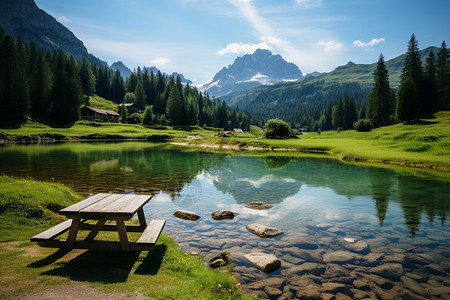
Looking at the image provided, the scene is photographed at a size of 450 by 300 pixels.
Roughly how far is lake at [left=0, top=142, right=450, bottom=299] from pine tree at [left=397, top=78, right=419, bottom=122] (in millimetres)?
64035

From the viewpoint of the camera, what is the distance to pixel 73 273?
6609 mm

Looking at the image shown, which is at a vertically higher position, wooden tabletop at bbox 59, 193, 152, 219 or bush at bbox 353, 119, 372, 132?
bush at bbox 353, 119, 372, 132

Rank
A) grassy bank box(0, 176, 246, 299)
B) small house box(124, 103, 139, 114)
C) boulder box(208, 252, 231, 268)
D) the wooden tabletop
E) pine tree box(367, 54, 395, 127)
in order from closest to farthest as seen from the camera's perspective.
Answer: grassy bank box(0, 176, 246, 299) → the wooden tabletop → boulder box(208, 252, 231, 268) → pine tree box(367, 54, 395, 127) → small house box(124, 103, 139, 114)

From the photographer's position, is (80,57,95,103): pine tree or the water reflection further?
(80,57,95,103): pine tree

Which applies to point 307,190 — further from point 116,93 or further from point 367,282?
point 116,93

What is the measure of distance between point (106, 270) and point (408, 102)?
305 feet

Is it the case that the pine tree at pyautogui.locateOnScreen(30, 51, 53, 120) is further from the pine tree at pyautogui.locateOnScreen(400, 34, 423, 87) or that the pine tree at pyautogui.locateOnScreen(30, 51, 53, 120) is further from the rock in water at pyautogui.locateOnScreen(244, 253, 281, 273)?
the pine tree at pyautogui.locateOnScreen(400, 34, 423, 87)

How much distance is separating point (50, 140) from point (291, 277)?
9124 centimetres

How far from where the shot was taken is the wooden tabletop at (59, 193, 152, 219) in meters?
7.18

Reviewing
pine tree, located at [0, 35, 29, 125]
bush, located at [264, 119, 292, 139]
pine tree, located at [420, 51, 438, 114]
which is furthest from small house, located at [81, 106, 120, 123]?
pine tree, located at [420, 51, 438, 114]

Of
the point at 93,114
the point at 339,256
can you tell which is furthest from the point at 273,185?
the point at 93,114

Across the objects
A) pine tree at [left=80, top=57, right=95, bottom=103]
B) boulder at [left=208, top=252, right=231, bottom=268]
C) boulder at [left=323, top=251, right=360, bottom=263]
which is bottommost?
boulder at [left=323, top=251, right=360, bottom=263]

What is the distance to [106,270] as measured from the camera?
6.94 m

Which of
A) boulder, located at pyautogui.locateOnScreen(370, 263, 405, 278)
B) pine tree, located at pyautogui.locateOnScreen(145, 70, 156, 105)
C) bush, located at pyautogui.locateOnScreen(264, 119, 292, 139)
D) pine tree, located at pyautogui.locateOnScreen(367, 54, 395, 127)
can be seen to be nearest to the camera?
boulder, located at pyautogui.locateOnScreen(370, 263, 405, 278)
